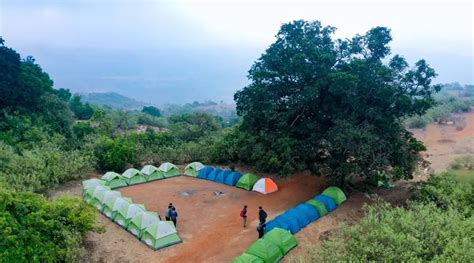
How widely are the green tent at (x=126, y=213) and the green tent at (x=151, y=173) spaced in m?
7.13

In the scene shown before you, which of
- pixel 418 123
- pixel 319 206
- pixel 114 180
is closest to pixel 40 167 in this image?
pixel 114 180

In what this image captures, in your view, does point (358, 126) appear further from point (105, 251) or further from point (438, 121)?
point (438, 121)

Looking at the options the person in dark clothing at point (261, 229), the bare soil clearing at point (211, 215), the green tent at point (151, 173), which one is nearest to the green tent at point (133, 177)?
the green tent at point (151, 173)

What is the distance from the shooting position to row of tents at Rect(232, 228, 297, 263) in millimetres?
13945

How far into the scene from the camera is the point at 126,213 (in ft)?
58.7

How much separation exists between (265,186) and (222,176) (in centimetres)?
351

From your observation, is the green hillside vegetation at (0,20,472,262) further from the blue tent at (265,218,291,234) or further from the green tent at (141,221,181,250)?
the blue tent at (265,218,291,234)

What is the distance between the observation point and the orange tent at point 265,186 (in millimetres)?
22500

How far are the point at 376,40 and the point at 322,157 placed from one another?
6848 millimetres

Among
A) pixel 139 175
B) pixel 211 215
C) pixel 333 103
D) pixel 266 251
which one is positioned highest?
pixel 333 103

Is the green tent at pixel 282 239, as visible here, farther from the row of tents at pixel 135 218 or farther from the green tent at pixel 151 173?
the green tent at pixel 151 173

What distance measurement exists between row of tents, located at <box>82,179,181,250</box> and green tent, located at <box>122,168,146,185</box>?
3159 millimetres

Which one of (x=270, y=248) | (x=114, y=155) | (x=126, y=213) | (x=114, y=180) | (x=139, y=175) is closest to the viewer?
(x=270, y=248)

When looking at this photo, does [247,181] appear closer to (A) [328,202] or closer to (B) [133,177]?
(A) [328,202]
